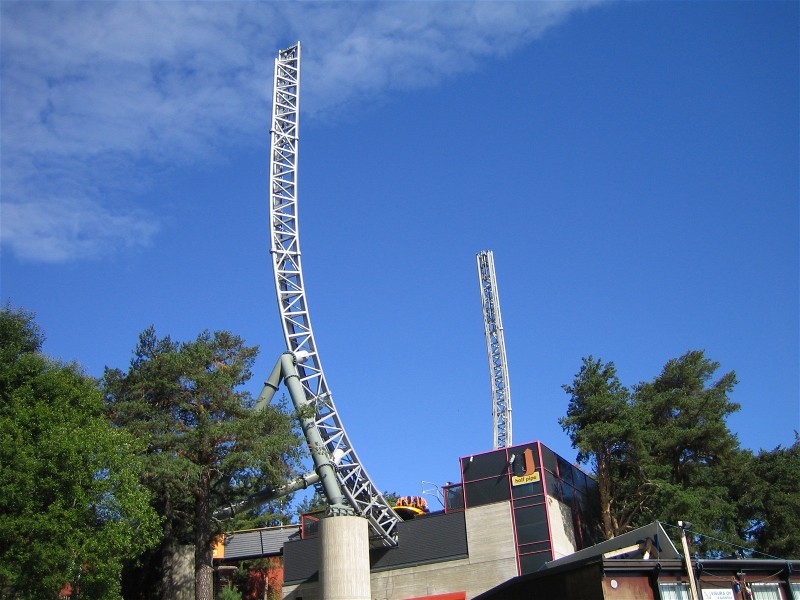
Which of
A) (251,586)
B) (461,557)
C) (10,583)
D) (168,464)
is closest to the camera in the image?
(10,583)

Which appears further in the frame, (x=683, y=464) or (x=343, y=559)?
Result: (x=683, y=464)

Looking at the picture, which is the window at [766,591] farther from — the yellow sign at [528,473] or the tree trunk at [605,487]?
the tree trunk at [605,487]

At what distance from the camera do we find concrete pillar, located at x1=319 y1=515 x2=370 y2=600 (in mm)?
41625

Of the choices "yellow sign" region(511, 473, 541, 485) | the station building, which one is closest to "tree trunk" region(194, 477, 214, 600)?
the station building

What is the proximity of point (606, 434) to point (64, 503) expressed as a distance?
29384 mm

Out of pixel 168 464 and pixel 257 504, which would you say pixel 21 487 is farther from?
pixel 257 504

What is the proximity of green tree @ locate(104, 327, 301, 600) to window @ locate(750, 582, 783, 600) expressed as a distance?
77.0 feet

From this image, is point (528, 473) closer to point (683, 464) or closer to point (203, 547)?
point (683, 464)

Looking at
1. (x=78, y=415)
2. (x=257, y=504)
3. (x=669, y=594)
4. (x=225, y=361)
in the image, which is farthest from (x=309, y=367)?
(x=669, y=594)

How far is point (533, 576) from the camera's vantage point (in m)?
24.9

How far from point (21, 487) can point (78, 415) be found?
483 cm

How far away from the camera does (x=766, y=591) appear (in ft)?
78.9

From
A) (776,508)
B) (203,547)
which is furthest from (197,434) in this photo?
(776,508)

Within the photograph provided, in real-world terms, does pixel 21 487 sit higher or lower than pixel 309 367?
lower
